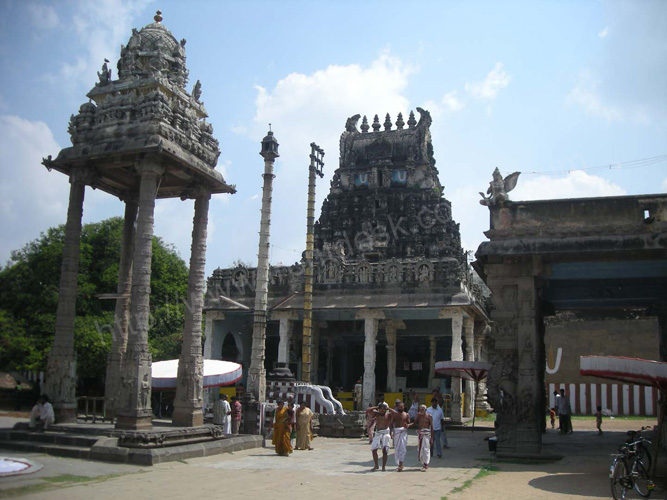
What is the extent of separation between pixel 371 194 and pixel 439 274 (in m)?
13.2

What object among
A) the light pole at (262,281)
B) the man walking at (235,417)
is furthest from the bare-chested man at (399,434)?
the light pole at (262,281)

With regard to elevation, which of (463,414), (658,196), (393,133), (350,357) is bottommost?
(463,414)

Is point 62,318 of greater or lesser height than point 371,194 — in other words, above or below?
below

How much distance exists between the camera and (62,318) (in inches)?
570

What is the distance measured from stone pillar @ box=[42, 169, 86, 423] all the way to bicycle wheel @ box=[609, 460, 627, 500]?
449 inches

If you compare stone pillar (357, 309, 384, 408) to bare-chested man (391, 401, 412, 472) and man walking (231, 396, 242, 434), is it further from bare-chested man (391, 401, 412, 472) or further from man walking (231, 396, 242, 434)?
bare-chested man (391, 401, 412, 472)

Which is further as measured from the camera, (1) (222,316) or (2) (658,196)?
(1) (222,316)

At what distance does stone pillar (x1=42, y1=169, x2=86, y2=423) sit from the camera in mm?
14211

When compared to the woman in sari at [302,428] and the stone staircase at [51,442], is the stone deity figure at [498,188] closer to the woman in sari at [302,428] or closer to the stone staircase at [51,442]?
the woman in sari at [302,428]

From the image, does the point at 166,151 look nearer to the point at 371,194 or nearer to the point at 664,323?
the point at 664,323

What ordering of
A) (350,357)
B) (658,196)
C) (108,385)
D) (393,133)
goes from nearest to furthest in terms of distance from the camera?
1. (658,196)
2. (108,385)
3. (350,357)
4. (393,133)

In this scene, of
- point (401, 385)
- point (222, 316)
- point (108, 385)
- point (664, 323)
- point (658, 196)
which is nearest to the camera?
point (658, 196)

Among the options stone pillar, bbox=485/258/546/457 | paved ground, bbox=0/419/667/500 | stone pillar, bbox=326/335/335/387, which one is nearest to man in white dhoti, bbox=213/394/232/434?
paved ground, bbox=0/419/667/500

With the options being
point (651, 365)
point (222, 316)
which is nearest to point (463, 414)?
point (222, 316)
